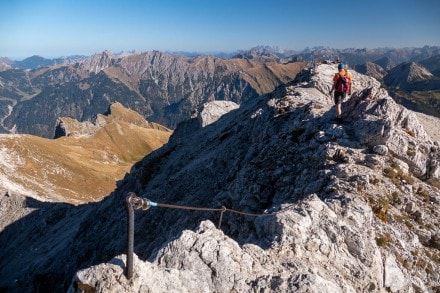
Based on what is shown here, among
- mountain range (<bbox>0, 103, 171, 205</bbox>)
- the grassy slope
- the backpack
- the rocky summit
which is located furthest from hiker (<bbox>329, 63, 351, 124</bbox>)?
the grassy slope

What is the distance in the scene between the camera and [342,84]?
29.2m

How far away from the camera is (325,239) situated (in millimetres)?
16891

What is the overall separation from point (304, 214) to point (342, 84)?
1539 cm

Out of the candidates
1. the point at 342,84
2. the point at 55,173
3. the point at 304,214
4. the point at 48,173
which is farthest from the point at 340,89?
the point at 55,173

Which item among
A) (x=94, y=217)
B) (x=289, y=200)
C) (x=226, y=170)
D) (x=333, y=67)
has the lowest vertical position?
(x=94, y=217)

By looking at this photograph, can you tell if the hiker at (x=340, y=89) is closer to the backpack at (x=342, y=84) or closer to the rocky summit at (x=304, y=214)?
the backpack at (x=342, y=84)

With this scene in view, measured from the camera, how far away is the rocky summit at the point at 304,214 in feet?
45.9

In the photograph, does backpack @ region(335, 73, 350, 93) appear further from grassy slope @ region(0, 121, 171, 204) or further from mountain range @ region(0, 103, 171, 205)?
grassy slope @ region(0, 121, 171, 204)

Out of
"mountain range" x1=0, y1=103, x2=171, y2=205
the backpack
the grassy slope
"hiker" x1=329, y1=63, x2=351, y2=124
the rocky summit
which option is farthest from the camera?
the grassy slope

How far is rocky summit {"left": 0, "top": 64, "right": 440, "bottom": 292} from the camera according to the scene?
1398 centimetres

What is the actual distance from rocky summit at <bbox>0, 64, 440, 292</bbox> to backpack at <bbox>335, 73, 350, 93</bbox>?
0.91 meters

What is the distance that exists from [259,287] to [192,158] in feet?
137

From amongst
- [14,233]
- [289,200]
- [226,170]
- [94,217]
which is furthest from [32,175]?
[289,200]

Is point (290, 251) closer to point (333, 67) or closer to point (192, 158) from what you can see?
point (192, 158)
